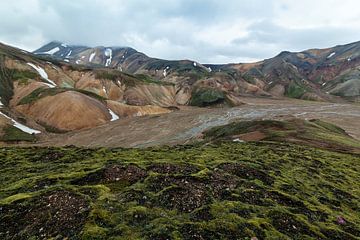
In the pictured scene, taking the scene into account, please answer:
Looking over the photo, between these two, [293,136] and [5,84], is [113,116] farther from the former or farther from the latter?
[293,136]

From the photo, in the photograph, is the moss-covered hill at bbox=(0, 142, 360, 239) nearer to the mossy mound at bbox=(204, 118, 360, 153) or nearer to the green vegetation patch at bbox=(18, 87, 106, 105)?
the mossy mound at bbox=(204, 118, 360, 153)

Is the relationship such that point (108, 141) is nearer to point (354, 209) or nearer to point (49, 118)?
point (49, 118)

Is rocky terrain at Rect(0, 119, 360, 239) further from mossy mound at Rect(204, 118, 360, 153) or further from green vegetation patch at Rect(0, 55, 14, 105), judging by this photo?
green vegetation patch at Rect(0, 55, 14, 105)

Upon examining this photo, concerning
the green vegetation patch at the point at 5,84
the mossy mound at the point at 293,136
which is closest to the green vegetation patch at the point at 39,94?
the green vegetation patch at the point at 5,84

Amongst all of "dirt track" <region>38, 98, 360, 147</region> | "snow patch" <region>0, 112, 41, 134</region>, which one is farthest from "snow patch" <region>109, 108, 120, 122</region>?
"snow patch" <region>0, 112, 41, 134</region>

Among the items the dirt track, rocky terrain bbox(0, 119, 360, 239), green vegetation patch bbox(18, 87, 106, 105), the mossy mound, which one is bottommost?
the dirt track

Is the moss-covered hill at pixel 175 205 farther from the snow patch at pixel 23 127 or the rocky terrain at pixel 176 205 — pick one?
the snow patch at pixel 23 127

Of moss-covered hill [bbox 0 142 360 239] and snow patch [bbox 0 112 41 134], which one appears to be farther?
snow patch [bbox 0 112 41 134]

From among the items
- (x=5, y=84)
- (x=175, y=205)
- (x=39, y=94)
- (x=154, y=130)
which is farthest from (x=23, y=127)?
(x=175, y=205)

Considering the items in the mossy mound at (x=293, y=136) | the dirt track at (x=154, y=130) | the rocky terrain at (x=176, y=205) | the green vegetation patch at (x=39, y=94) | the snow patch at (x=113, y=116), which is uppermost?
the rocky terrain at (x=176, y=205)

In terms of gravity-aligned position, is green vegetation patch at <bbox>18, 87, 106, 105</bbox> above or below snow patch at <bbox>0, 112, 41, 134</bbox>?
above

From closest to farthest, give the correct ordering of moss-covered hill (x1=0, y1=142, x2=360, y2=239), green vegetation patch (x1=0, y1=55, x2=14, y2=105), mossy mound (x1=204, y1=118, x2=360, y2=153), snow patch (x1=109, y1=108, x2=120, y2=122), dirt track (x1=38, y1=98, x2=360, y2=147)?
moss-covered hill (x1=0, y1=142, x2=360, y2=239) → mossy mound (x1=204, y1=118, x2=360, y2=153) → dirt track (x1=38, y1=98, x2=360, y2=147) → snow patch (x1=109, y1=108, x2=120, y2=122) → green vegetation patch (x1=0, y1=55, x2=14, y2=105)

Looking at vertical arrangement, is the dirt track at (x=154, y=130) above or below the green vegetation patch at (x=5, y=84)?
below

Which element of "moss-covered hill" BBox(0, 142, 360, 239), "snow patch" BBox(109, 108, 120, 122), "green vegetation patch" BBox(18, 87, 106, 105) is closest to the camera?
"moss-covered hill" BBox(0, 142, 360, 239)
